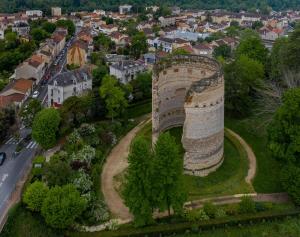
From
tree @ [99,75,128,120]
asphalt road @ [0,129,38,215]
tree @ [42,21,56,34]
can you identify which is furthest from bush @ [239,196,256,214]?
tree @ [42,21,56,34]

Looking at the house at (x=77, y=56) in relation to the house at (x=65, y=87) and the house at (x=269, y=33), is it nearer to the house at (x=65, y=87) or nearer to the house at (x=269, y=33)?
the house at (x=65, y=87)

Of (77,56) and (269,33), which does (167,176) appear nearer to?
(77,56)

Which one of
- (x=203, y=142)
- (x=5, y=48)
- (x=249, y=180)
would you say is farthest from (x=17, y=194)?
(x=5, y=48)

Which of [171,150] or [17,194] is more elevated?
[171,150]

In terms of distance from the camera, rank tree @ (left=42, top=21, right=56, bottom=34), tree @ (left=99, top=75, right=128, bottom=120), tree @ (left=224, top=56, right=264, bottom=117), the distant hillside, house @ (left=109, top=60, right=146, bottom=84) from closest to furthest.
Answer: tree @ (left=99, top=75, right=128, bottom=120) < tree @ (left=224, top=56, right=264, bottom=117) < house @ (left=109, top=60, right=146, bottom=84) < tree @ (left=42, top=21, right=56, bottom=34) < the distant hillside

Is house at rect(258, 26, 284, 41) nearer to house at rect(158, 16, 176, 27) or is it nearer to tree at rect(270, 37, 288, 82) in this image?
house at rect(158, 16, 176, 27)

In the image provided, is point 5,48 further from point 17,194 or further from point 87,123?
point 17,194
